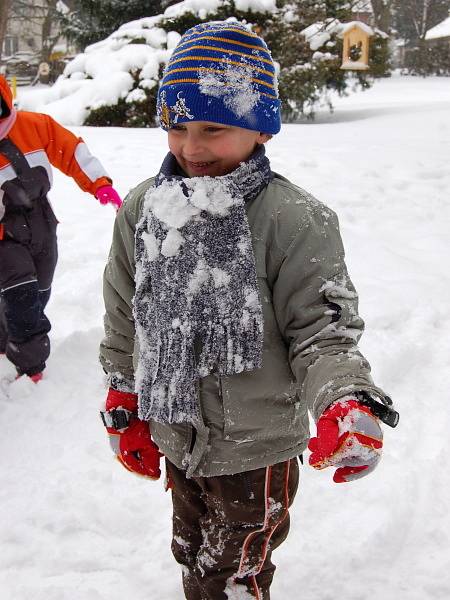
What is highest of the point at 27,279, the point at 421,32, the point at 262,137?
the point at 262,137

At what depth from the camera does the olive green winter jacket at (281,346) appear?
147cm

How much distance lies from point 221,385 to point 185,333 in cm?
17

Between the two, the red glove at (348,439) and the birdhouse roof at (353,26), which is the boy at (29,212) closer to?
the red glove at (348,439)

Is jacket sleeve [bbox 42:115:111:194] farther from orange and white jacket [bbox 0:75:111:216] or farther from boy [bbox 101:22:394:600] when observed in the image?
boy [bbox 101:22:394:600]

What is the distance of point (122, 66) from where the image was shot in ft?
35.8

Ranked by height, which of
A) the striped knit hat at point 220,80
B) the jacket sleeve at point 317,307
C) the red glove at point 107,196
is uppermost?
the striped knit hat at point 220,80

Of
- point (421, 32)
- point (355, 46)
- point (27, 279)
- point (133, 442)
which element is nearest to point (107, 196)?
point (27, 279)

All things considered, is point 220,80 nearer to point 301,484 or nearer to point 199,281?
point 199,281

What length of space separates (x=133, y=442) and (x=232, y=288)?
0.66 meters

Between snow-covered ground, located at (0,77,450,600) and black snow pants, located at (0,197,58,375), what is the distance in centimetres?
20

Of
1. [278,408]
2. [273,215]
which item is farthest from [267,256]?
[278,408]

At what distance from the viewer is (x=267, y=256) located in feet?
5.18

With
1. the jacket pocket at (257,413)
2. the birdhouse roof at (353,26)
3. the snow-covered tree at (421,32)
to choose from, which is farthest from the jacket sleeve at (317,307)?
the snow-covered tree at (421,32)

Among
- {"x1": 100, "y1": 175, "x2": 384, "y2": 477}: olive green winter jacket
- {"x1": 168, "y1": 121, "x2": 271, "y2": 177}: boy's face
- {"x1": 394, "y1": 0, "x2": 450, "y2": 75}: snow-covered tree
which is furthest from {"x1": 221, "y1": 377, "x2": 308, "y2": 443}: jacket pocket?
{"x1": 394, "y1": 0, "x2": 450, "y2": 75}: snow-covered tree
